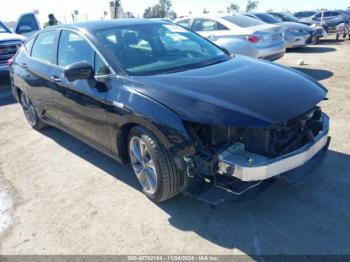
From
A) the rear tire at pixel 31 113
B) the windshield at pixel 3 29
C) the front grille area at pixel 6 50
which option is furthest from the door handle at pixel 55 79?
the windshield at pixel 3 29

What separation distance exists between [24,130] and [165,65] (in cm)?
343

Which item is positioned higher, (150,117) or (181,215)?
(150,117)

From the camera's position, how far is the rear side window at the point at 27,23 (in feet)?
40.9

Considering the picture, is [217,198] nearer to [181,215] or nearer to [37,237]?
[181,215]

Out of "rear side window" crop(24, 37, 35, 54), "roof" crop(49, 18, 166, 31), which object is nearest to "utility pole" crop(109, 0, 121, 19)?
"rear side window" crop(24, 37, 35, 54)

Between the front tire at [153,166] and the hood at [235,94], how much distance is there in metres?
0.39

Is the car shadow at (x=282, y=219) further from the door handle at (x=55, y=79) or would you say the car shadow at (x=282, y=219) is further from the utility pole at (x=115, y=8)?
the utility pole at (x=115, y=8)

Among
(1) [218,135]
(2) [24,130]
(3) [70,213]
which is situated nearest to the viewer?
(1) [218,135]

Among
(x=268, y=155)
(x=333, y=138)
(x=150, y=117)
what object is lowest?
(x=333, y=138)

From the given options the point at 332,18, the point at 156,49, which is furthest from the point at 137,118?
the point at 332,18

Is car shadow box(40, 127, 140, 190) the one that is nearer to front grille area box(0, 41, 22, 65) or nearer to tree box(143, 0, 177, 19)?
front grille area box(0, 41, 22, 65)

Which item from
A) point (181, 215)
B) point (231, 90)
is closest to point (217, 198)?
point (181, 215)

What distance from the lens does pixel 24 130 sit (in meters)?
5.90

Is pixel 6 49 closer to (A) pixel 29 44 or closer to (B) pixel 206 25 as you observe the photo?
(A) pixel 29 44
